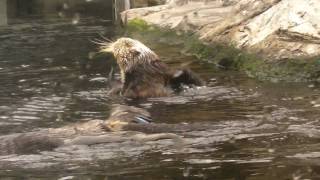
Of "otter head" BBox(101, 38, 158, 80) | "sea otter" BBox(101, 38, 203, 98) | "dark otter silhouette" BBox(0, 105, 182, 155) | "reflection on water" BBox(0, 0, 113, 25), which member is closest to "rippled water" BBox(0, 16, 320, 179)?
"dark otter silhouette" BBox(0, 105, 182, 155)

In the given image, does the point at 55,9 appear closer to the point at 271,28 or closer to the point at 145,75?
the point at 271,28

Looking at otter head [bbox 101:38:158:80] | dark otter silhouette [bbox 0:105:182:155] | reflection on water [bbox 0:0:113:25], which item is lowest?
reflection on water [bbox 0:0:113:25]

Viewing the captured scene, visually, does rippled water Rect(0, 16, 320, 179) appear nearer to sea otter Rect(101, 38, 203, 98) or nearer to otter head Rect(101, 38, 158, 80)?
sea otter Rect(101, 38, 203, 98)

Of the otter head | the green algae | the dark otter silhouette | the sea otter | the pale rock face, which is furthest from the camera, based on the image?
the pale rock face

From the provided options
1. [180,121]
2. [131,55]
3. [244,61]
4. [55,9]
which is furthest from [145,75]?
[55,9]

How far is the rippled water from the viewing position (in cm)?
624

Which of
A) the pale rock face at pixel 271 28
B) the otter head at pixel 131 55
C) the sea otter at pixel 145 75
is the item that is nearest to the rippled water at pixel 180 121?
the sea otter at pixel 145 75

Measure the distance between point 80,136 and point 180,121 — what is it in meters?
1.48

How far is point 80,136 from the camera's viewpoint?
280 inches

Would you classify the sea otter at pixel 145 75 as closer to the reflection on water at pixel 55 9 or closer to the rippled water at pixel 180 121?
the rippled water at pixel 180 121

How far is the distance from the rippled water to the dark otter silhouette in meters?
0.09

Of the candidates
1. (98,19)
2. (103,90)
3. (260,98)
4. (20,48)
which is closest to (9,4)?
(98,19)

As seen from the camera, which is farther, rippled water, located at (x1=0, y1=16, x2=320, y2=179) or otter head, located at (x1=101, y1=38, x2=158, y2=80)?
otter head, located at (x1=101, y1=38, x2=158, y2=80)

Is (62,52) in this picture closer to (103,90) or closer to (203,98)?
(103,90)
